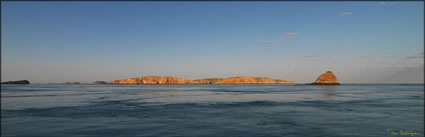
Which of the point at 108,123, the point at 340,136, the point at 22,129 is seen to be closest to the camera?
the point at 340,136

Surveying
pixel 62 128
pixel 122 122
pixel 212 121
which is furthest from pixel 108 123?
pixel 212 121

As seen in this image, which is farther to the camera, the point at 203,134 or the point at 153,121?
the point at 153,121

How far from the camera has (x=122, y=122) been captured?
781 inches

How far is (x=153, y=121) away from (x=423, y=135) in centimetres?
1800

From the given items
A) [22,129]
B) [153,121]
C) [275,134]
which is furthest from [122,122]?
[275,134]

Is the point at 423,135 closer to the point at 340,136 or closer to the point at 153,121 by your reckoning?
the point at 340,136

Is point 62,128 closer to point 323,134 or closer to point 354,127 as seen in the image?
point 323,134

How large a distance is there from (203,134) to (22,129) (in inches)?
468

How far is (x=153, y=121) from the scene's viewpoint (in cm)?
2033

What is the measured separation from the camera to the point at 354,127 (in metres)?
17.9

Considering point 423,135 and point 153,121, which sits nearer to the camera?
point 423,135

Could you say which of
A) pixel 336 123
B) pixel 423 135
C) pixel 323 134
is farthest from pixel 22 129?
pixel 423 135

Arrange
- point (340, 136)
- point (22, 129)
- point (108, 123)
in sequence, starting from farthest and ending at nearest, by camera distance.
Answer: point (108, 123), point (22, 129), point (340, 136)

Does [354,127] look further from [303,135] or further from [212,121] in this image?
[212,121]
